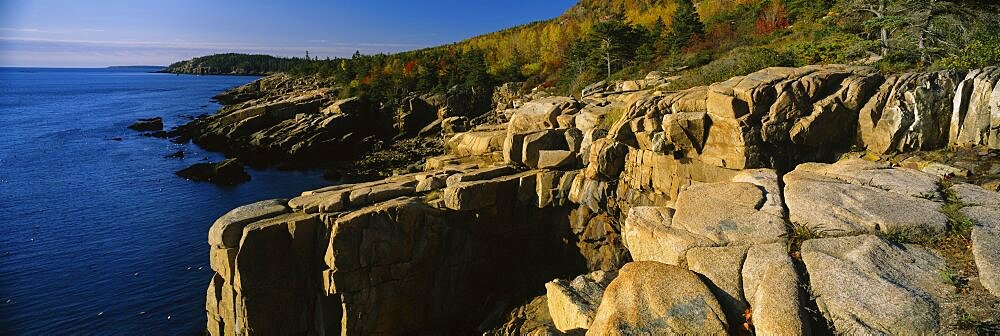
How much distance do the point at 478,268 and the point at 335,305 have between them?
5.92 meters

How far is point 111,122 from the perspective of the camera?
277 ft

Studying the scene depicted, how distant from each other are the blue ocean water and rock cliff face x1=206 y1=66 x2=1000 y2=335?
8417mm

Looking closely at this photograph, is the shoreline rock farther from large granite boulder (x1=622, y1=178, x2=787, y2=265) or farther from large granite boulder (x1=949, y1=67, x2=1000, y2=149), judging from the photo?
Answer: large granite boulder (x1=949, y1=67, x2=1000, y2=149)

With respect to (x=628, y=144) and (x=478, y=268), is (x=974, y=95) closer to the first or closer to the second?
(x=628, y=144)

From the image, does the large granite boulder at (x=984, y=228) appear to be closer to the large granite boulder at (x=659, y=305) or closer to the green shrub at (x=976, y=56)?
the large granite boulder at (x=659, y=305)

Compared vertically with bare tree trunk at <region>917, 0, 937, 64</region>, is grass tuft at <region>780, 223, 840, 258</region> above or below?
below

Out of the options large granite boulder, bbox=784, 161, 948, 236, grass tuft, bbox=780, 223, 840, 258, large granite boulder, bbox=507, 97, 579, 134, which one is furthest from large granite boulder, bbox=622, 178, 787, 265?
large granite boulder, bbox=507, 97, 579, 134

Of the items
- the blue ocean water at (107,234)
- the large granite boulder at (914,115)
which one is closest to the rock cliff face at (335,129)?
the blue ocean water at (107,234)

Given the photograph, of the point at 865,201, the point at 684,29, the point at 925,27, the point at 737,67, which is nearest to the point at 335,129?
the point at 684,29

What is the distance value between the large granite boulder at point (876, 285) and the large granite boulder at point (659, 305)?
193 cm

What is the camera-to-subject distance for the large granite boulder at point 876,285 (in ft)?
27.1

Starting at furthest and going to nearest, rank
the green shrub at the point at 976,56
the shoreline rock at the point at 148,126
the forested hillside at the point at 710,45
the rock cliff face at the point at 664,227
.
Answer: the shoreline rock at the point at 148,126, the forested hillside at the point at 710,45, the green shrub at the point at 976,56, the rock cliff face at the point at 664,227

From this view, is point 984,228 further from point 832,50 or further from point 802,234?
point 832,50

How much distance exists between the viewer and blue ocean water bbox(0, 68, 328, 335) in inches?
916
